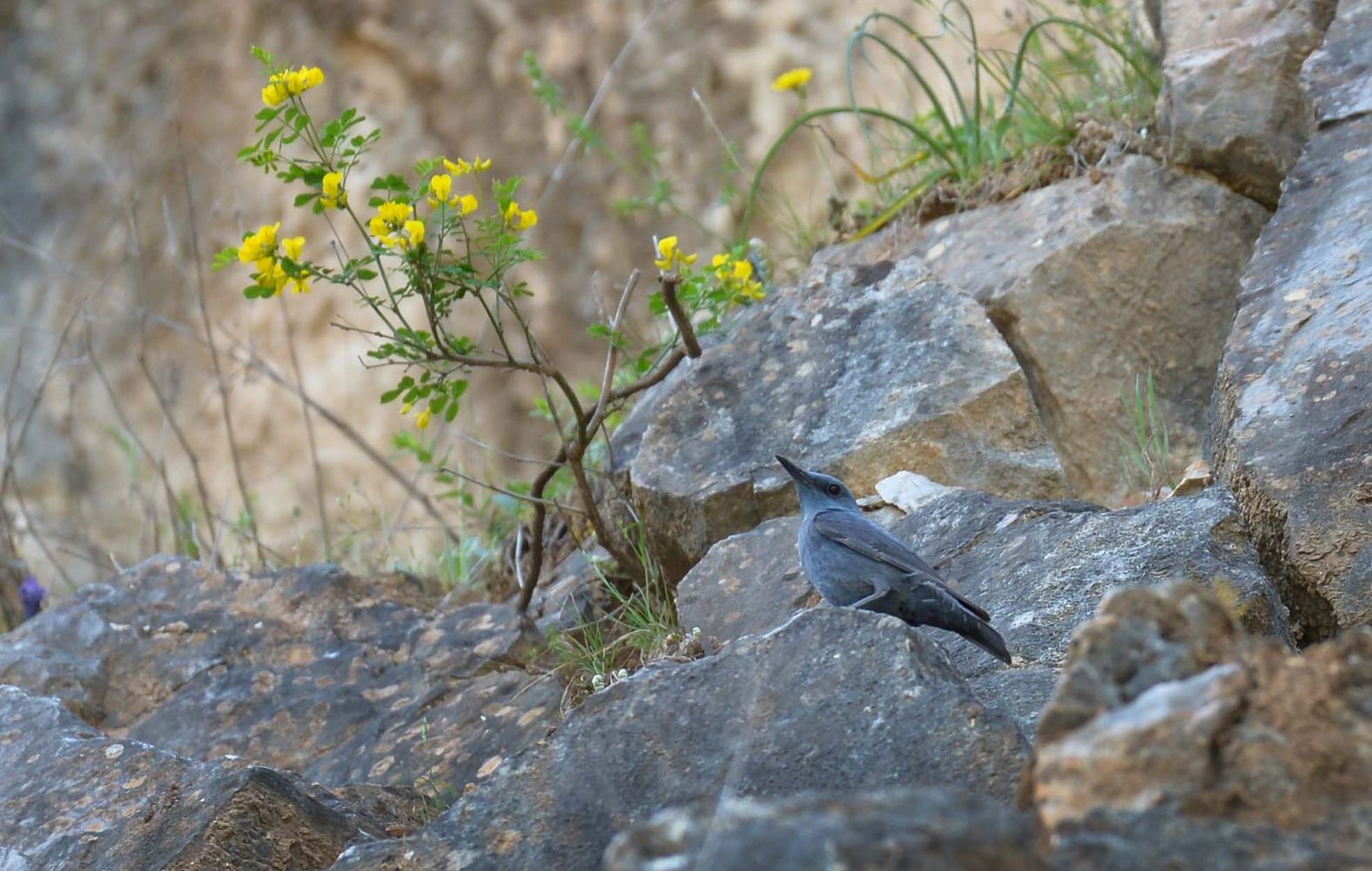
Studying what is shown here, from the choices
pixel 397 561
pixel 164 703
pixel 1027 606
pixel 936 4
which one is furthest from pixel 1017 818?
pixel 936 4

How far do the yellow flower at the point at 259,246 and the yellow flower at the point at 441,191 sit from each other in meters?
0.37

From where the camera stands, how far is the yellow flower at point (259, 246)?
338 cm

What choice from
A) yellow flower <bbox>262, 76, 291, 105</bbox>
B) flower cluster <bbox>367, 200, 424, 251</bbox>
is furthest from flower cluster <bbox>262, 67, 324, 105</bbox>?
flower cluster <bbox>367, 200, 424, 251</bbox>

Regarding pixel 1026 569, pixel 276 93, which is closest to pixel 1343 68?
pixel 1026 569

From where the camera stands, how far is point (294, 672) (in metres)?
3.88

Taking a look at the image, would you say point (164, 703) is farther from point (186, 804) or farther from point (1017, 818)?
point (1017, 818)

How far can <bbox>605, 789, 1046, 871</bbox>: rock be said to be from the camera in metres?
1.38

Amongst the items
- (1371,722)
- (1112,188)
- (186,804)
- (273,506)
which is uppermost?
(273,506)

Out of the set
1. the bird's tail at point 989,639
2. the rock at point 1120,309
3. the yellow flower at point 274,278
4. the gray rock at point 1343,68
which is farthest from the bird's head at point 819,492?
the gray rock at point 1343,68

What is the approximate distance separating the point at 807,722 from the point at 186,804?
127 cm

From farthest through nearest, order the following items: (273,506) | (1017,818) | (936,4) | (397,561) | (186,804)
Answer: (273,506) → (936,4) → (397,561) → (186,804) → (1017,818)

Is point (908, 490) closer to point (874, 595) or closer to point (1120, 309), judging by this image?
point (874, 595)

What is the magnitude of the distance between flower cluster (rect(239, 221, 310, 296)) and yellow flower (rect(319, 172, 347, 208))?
0.12 meters

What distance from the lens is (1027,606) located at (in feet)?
10.0
